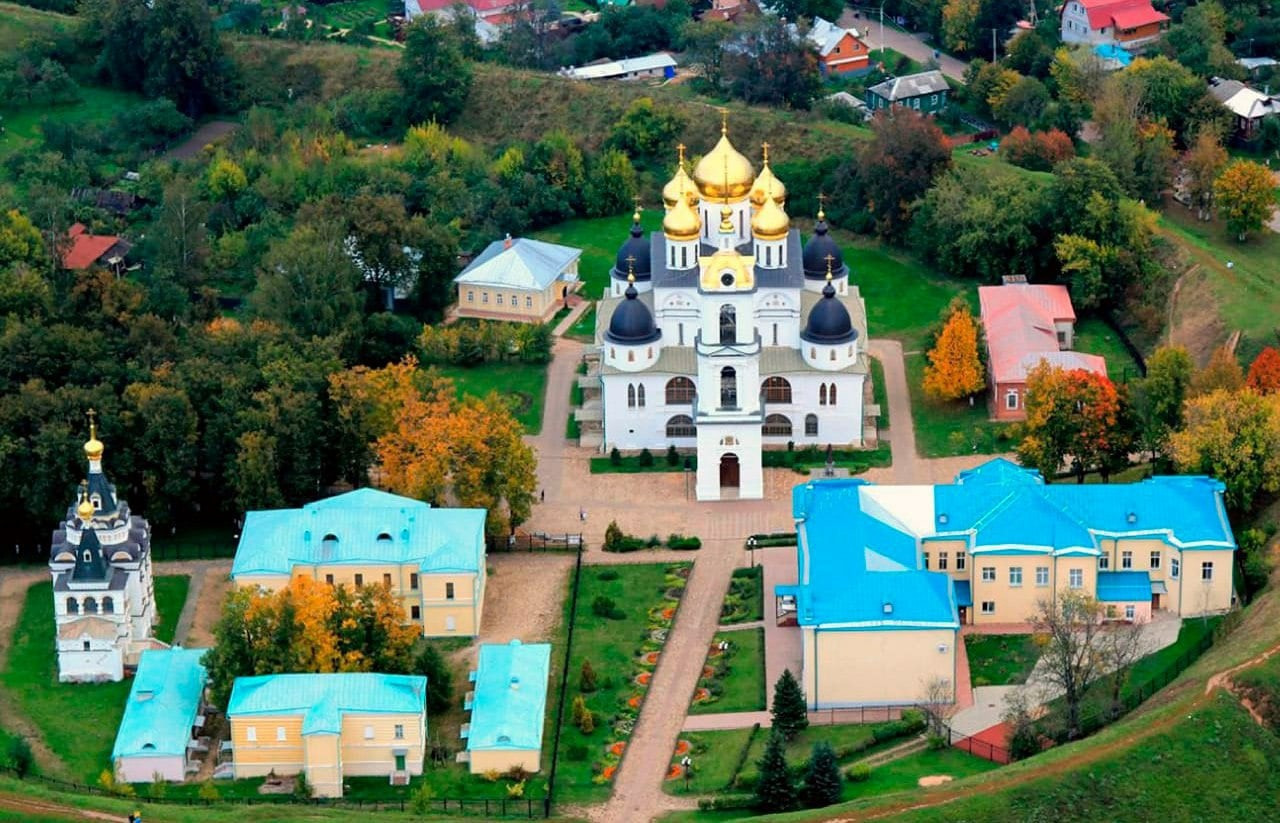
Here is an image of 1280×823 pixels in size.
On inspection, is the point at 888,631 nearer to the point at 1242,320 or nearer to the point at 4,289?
the point at 1242,320

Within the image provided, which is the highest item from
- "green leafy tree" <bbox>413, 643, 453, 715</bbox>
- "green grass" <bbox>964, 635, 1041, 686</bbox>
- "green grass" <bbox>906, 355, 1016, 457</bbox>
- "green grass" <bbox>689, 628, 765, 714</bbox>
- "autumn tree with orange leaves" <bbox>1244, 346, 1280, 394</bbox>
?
"autumn tree with orange leaves" <bbox>1244, 346, 1280, 394</bbox>

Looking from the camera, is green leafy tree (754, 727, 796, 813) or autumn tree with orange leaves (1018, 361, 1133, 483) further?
autumn tree with orange leaves (1018, 361, 1133, 483)

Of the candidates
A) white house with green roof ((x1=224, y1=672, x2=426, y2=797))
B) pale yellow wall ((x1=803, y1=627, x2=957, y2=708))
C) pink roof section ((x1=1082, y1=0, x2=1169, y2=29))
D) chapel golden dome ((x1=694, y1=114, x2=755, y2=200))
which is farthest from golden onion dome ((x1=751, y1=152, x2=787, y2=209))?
pink roof section ((x1=1082, y1=0, x2=1169, y2=29))

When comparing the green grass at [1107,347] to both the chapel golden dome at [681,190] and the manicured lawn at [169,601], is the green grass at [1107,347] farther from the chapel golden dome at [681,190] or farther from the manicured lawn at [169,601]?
the manicured lawn at [169,601]

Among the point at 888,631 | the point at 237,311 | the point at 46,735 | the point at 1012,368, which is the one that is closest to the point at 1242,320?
the point at 1012,368

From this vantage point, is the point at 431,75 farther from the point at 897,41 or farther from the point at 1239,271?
the point at 1239,271

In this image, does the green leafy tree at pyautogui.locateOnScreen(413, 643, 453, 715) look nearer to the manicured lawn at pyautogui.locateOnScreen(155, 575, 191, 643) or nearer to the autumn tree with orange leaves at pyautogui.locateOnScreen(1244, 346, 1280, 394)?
the manicured lawn at pyautogui.locateOnScreen(155, 575, 191, 643)
